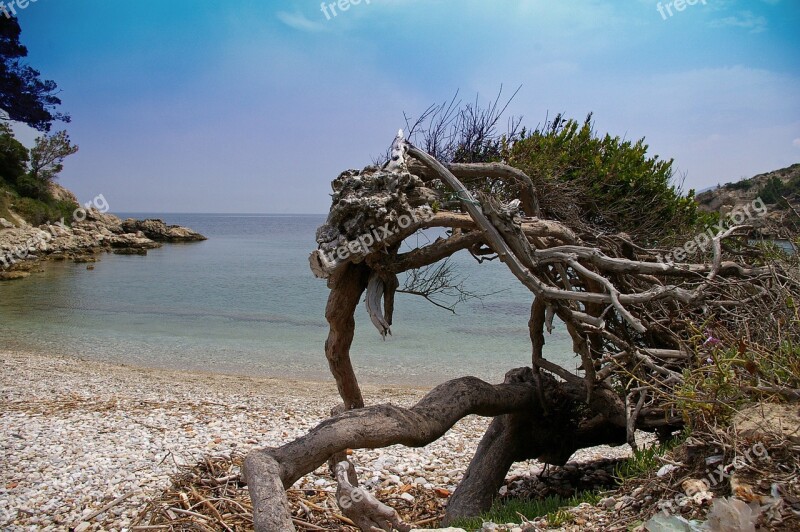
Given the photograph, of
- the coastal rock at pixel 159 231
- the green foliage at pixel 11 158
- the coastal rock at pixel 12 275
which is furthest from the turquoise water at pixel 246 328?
the coastal rock at pixel 159 231

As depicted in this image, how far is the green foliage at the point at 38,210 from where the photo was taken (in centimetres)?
4216

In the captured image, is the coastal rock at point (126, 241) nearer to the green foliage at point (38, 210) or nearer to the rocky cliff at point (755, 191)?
the green foliage at point (38, 210)

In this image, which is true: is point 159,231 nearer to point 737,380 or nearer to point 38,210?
point 38,210

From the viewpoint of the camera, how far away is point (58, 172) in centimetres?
4934

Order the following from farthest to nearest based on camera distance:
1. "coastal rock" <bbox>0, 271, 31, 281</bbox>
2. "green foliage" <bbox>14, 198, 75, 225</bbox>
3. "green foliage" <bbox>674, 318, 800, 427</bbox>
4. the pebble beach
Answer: "green foliage" <bbox>14, 198, 75, 225</bbox>
"coastal rock" <bbox>0, 271, 31, 281</bbox>
the pebble beach
"green foliage" <bbox>674, 318, 800, 427</bbox>

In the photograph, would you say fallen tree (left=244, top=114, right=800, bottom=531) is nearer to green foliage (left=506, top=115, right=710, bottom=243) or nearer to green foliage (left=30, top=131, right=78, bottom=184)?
green foliage (left=506, top=115, right=710, bottom=243)

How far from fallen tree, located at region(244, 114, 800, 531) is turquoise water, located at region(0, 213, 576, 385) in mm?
9058

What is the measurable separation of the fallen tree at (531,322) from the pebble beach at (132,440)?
1448 mm

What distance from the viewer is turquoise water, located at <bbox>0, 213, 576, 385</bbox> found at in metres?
16.8

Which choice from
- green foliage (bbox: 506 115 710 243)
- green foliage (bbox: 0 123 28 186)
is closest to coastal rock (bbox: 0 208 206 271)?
green foliage (bbox: 0 123 28 186)

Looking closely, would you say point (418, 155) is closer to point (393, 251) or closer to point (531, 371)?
point (393, 251)

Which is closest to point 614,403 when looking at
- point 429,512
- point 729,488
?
point 429,512

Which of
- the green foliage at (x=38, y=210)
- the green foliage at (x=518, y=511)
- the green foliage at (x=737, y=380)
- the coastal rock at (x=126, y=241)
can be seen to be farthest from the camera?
the coastal rock at (x=126, y=241)

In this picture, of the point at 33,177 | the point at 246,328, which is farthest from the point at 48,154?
the point at 246,328
